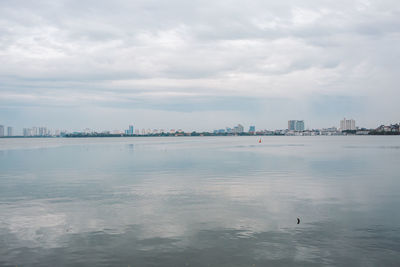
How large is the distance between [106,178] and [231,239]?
28.1m

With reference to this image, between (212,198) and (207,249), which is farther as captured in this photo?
(212,198)

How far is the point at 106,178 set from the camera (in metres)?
42.4

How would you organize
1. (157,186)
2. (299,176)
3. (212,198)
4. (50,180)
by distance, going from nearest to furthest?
1. (212,198)
2. (157,186)
3. (50,180)
4. (299,176)

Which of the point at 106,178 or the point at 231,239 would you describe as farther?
the point at 106,178

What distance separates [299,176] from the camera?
4362 cm

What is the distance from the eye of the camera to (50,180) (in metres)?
40.9

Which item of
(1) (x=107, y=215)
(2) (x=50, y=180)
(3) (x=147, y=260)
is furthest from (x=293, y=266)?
(2) (x=50, y=180)

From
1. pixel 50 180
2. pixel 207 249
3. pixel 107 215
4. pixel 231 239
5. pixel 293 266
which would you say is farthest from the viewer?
pixel 50 180

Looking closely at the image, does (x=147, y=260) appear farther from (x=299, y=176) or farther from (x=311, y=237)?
(x=299, y=176)

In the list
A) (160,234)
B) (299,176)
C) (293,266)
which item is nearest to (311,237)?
(293,266)

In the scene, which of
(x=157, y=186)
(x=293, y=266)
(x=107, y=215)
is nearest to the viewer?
(x=293, y=266)

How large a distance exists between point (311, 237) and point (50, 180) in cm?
3267

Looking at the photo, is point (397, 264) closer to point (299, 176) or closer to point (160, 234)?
point (160, 234)

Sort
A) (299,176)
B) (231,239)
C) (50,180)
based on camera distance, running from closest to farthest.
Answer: (231,239)
(50,180)
(299,176)
